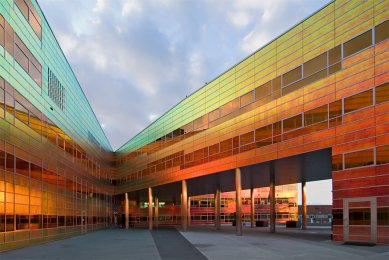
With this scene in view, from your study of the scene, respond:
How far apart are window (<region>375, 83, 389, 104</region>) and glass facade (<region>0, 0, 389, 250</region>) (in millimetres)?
58

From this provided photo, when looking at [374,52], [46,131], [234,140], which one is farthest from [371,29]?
[46,131]

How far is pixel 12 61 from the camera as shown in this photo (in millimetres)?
29344

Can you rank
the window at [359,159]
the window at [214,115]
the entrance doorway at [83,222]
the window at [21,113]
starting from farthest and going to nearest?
1. the entrance doorway at [83,222]
2. the window at [214,115]
3. the window at [21,113]
4. the window at [359,159]

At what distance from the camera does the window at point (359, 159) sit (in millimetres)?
27205

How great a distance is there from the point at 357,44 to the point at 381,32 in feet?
6.74

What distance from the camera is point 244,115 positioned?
41469 millimetres

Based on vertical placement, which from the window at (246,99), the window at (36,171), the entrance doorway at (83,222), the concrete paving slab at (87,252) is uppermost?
the window at (246,99)

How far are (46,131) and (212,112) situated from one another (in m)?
17.3

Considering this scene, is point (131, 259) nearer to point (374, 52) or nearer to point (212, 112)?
point (374, 52)

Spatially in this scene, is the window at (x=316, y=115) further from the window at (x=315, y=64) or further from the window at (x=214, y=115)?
the window at (x=214, y=115)

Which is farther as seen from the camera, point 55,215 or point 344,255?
point 55,215

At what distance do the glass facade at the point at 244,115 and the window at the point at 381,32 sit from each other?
2.3 inches

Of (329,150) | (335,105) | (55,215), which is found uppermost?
(335,105)

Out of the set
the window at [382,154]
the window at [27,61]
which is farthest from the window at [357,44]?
the window at [27,61]
